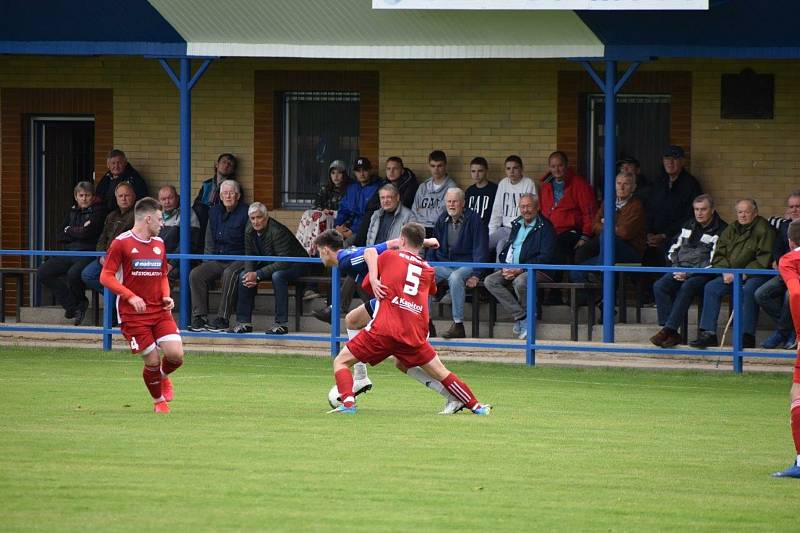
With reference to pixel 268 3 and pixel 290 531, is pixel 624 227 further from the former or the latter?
pixel 290 531

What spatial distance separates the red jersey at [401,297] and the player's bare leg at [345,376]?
0.26 meters

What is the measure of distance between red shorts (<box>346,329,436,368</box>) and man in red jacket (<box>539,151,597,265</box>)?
6.15 metres

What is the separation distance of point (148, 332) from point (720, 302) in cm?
618

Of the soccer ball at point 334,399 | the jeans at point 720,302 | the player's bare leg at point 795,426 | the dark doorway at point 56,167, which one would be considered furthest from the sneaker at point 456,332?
the player's bare leg at point 795,426

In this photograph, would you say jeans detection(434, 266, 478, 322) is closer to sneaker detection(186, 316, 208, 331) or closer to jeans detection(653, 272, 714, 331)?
jeans detection(653, 272, 714, 331)

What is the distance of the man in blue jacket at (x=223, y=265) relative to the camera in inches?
662

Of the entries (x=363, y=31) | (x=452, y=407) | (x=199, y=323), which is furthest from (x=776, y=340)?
(x=199, y=323)

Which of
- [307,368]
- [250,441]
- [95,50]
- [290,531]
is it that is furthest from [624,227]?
[290,531]

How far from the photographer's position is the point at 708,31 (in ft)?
52.1

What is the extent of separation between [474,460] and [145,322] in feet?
10.8

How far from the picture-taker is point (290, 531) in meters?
7.30

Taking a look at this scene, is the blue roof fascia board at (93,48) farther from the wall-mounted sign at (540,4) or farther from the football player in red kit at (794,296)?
the football player in red kit at (794,296)

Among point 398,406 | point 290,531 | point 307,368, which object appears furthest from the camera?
point 307,368

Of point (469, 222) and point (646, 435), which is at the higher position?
point (469, 222)
